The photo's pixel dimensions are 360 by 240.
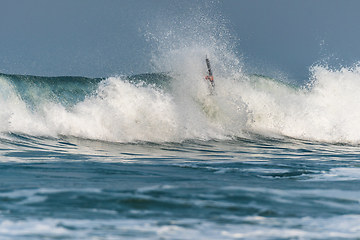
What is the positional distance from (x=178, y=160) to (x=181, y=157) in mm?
542

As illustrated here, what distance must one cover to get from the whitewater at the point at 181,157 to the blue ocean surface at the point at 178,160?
2 centimetres

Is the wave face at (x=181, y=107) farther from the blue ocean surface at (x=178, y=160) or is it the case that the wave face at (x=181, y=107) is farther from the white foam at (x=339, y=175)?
the white foam at (x=339, y=175)

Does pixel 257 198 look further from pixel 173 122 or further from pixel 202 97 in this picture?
pixel 202 97

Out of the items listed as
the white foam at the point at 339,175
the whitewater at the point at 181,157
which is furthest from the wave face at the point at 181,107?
the white foam at the point at 339,175

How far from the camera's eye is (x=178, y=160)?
8.09 m

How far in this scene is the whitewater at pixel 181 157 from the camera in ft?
12.9

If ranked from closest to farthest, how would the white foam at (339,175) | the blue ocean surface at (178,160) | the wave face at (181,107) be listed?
the blue ocean surface at (178,160), the white foam at (339,175), the wave face at (181,107)

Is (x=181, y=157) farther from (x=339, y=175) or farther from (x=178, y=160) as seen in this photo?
(x=339, y=175)

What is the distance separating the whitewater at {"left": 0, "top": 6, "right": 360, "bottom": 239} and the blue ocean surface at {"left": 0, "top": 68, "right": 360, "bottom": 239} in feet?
0.07

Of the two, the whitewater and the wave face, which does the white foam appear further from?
the wave face

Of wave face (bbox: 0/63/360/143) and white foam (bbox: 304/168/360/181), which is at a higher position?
wave face (bbox: 0/63/360/143)

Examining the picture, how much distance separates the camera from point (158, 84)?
16.7 metres

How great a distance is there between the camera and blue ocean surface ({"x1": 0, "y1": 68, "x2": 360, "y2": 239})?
3928 millimetres

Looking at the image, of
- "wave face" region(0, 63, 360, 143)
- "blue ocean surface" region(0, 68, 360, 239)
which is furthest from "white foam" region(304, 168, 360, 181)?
"wave face" region(0, 63, 360, 143)
